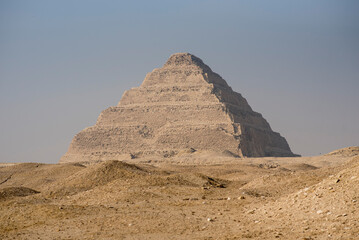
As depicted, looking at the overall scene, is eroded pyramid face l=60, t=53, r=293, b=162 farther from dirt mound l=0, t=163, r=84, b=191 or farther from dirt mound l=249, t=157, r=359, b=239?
dirt mound l=249, t=157, r=359, b=239

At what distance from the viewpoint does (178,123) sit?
101688mm

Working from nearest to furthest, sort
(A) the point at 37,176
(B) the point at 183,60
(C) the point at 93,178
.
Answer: (C) the point at 93,178
(A) the point at 37,176
(B) the point at 183,60

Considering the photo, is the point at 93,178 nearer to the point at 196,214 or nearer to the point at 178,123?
the point at 196,214

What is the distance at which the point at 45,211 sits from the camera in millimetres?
13523

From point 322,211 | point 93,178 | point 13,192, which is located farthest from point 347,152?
point 322,211

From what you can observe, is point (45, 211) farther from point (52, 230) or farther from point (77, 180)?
point (77, 180)

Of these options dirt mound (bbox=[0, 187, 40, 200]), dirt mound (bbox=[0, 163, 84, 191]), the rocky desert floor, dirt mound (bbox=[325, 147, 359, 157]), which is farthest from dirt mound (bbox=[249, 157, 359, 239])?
dirt mound (bbox=[325, 147, 359, 157])

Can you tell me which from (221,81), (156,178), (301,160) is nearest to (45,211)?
(156,178)

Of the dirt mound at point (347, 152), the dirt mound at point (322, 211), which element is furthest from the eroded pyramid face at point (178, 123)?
the dirt mound at point (322, 211)

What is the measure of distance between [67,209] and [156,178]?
7.75 meters

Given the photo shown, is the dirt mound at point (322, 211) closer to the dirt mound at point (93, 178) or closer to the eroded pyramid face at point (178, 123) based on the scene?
the dirt mound at point (93, 178)

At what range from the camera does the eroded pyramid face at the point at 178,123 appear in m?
95.2

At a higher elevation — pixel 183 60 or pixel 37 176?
pixel 183 60

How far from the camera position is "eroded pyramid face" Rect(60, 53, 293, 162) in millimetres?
95188
